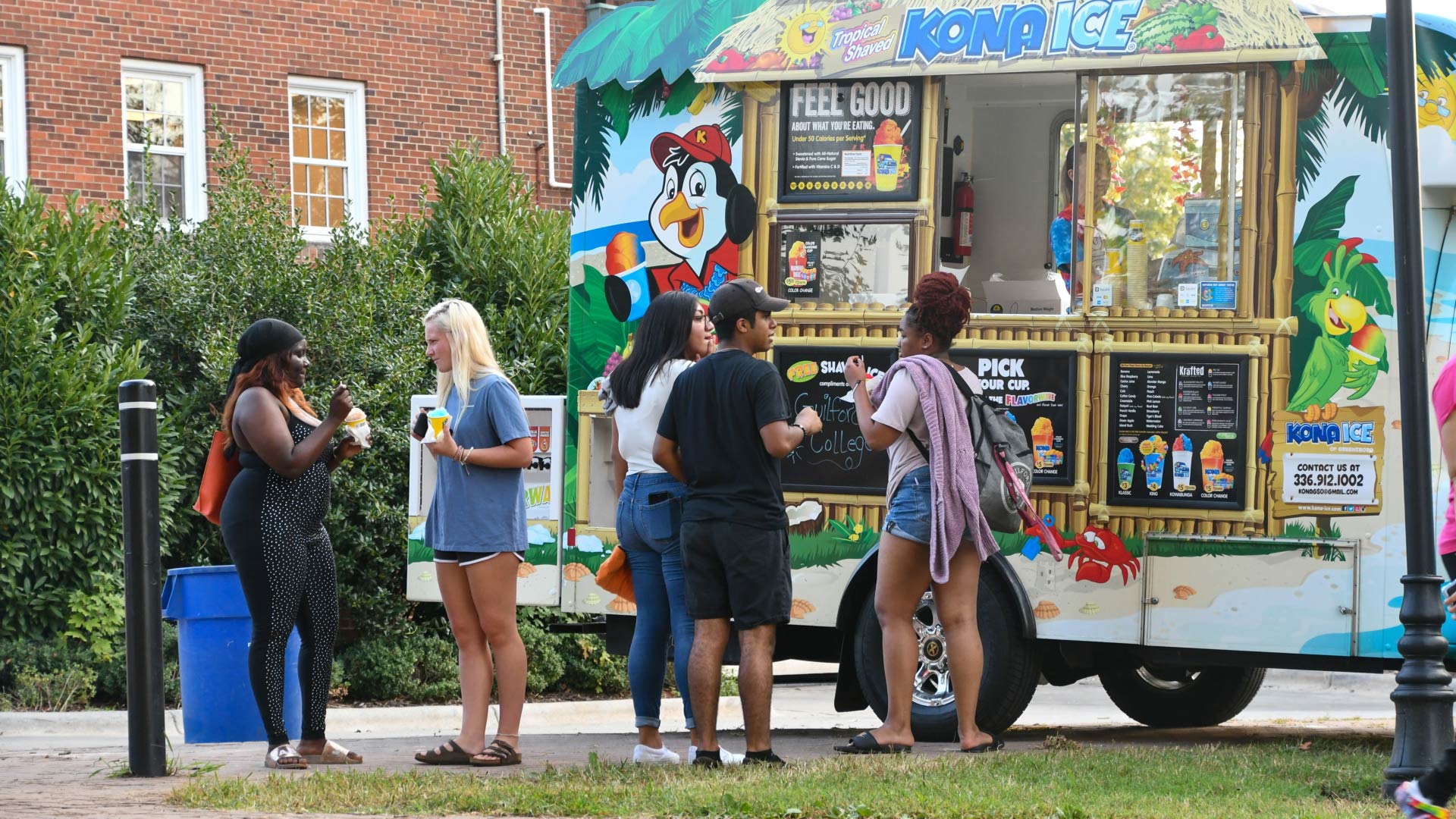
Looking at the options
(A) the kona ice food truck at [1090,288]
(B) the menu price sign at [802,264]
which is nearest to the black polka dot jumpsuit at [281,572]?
(A) the kona ice food truck at [1090,288]

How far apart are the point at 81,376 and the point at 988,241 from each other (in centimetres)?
511

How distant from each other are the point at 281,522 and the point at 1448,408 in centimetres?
418

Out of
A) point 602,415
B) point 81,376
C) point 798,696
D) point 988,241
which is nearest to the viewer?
point 602,415

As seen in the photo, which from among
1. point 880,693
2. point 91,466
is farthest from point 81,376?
point 880,693

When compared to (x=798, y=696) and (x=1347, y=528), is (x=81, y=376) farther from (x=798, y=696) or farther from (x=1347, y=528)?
(x=1347, y=528)

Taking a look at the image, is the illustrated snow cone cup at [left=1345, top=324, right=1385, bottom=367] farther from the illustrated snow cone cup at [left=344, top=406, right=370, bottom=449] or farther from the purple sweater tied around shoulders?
the illustrated snow cone cup at [left=344, top=406, right=370, bottom=449]

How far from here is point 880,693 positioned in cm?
818

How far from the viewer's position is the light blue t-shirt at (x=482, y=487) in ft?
23.5

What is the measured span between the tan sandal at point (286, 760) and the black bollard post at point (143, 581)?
0.41 meters

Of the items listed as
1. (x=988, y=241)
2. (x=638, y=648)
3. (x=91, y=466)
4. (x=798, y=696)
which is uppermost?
(x=988, y=241)

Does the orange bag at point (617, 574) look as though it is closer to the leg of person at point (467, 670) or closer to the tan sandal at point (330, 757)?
the leg of person at point (467, 670)

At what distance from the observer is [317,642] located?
7.29 meters

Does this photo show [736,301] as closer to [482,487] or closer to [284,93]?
[482,487]

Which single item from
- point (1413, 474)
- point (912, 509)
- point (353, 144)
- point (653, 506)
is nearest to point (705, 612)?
point (653, 506)
